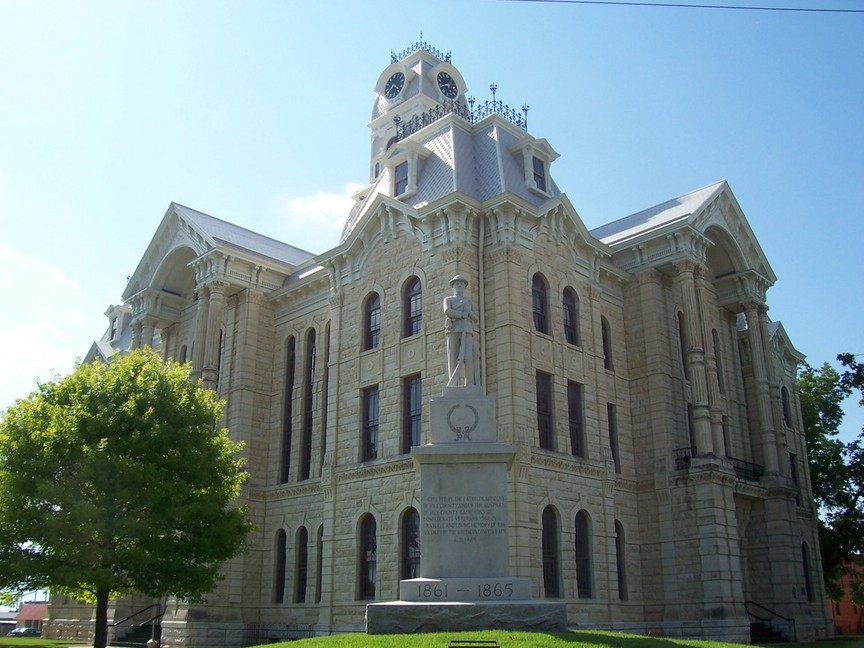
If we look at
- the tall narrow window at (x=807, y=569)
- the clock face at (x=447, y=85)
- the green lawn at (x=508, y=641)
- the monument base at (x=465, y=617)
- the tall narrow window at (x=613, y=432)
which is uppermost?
the clock face at (x=447, y=85)

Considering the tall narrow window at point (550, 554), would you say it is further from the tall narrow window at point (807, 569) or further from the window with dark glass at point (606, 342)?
the tall narrow window at point (807, 569)

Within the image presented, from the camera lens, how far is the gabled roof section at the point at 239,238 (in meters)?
36.6

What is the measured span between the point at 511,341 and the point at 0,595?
A: 55.3ft

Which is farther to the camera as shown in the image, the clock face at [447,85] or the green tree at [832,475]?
the clock face at [447,85]

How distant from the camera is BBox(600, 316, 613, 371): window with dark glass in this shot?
3228 cm

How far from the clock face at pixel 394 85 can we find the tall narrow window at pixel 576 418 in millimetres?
31151

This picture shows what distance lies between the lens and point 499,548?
47.6 ft

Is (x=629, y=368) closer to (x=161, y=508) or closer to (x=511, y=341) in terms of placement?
(x=511, y=341)

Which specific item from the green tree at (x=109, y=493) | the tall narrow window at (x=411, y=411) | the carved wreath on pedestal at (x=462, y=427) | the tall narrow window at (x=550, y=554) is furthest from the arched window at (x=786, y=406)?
the carved wreath on pedestal at (x=462, y=427)

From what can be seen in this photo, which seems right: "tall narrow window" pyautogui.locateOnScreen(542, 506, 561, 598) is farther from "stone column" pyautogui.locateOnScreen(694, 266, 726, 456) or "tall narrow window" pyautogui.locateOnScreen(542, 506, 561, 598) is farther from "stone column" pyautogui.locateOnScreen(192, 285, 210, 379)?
"stone column" pyautogui.locateOnScreen(192, 285, 210, 379)

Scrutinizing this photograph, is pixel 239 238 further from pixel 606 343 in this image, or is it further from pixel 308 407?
pixel 606 343

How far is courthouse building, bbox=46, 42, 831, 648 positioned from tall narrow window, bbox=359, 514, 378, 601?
0.08 metres

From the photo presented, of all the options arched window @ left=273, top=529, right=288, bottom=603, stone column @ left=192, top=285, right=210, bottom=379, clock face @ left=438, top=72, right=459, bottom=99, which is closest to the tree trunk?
arched window @ left=273, top=529, right=288, bottom=603

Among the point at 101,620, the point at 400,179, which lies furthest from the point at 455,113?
the point at 101,620
